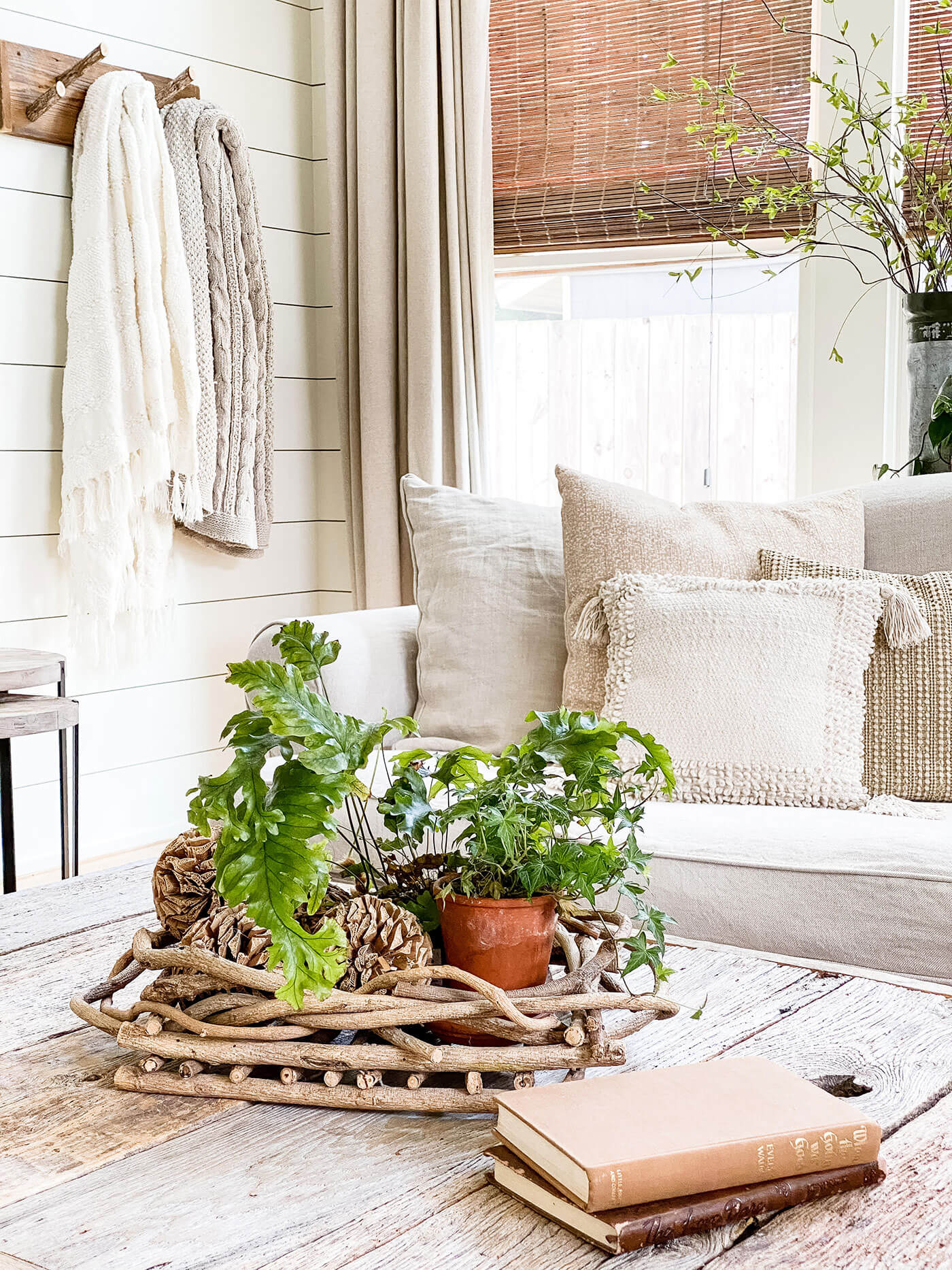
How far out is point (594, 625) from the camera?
198 centimetres

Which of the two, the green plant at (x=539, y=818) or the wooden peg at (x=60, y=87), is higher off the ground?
the wooden peg at (x=60, y=87)

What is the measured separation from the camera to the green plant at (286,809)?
77 cm

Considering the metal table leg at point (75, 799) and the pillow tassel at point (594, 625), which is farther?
the metal table leg at point (75, 799)

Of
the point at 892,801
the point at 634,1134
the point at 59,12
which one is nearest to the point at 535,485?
the point at 59,12

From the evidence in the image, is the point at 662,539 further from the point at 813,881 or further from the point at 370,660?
the point at 813,881

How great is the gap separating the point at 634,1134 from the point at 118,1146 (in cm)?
33

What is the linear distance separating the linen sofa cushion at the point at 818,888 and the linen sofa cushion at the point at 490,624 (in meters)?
0.49

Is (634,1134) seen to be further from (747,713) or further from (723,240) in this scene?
(723,240)

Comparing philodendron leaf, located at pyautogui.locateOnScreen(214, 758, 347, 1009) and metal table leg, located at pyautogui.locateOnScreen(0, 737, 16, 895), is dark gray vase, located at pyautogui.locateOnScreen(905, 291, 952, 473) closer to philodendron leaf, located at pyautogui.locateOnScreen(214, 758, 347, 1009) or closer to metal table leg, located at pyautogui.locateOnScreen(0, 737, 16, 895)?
metal table leg, located at pyautogui.locateOnScreen(0, 737, 16, 895)

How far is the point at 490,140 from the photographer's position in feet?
10.5

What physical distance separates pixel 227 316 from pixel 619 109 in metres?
1.08

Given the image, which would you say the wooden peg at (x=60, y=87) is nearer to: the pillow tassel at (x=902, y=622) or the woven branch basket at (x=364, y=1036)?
the pillow tassel at (x=902, y=622)

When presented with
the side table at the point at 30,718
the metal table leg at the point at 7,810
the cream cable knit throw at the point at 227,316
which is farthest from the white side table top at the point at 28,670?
the cream cable knit throw at the point at 227,316

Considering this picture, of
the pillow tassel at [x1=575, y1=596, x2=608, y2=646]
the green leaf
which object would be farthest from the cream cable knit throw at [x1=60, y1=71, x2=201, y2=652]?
the green leaf
